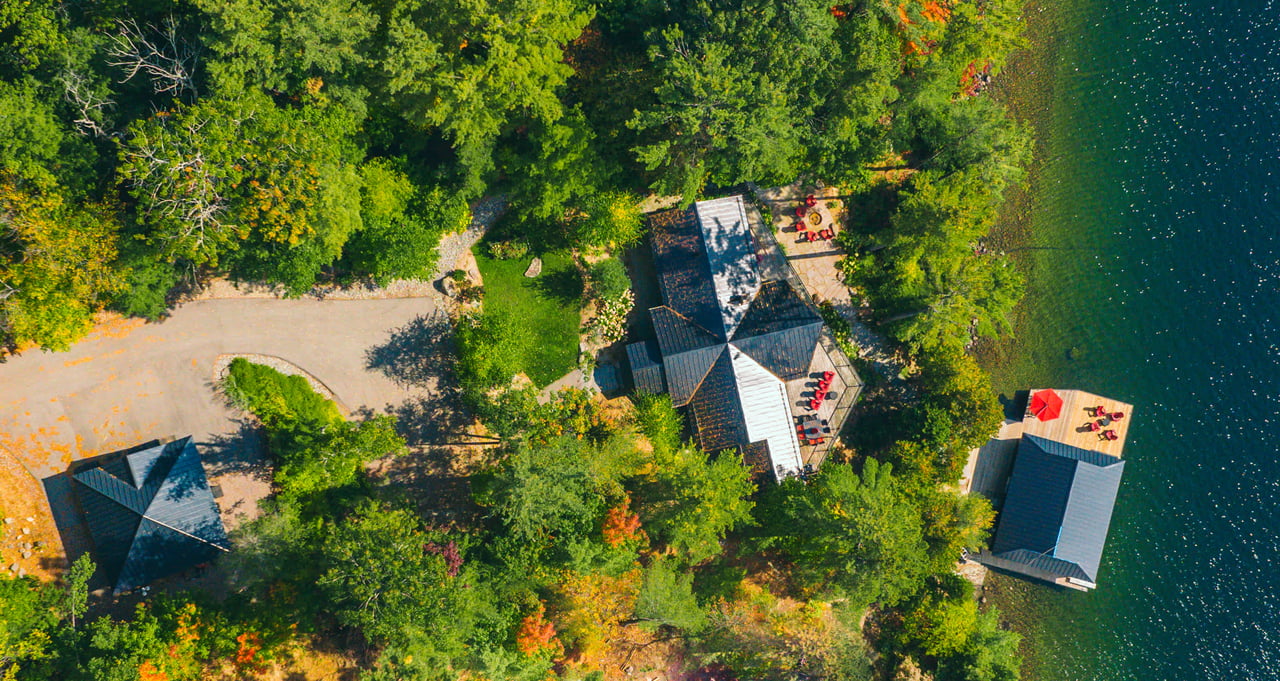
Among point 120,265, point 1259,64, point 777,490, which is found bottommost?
point 777,490

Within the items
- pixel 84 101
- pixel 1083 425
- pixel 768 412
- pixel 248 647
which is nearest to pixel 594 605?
pixel 768 412

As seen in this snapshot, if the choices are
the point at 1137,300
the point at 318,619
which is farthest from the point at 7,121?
the point at 1137,300

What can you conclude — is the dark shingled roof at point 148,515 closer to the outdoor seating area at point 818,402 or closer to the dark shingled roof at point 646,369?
the dark shingled roof at point 646,369

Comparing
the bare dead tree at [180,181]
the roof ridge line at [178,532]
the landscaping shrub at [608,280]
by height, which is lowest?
the roof ridge line at [178,532]

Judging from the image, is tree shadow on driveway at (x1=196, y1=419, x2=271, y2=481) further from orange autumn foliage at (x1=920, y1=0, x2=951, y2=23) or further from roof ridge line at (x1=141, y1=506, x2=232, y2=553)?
orange autumn foliage at (x1=920, y1=0, x2=951, y2=23)

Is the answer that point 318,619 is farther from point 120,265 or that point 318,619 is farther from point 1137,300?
point 1137,300

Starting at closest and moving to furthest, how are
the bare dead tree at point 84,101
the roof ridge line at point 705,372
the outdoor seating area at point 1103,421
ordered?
the bare dead tree at point 84,101
the roof ridge line at point 705,372
the outdoor seating area at point 1103,421

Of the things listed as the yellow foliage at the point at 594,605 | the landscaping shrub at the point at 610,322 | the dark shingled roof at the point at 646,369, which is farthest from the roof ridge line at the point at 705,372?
the yellow foliage at the point at 594,605
